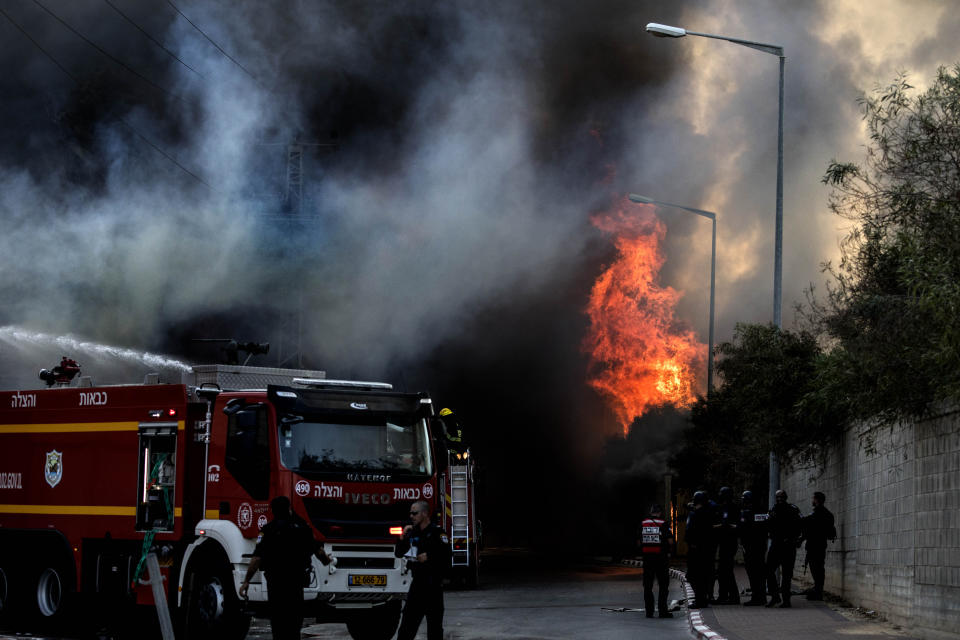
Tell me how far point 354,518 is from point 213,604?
5.60ft

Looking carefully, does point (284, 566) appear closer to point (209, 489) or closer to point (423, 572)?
point (423, 572)

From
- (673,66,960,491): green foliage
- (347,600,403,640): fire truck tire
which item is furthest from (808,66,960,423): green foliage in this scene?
(347,600,403,640): fire truck tire

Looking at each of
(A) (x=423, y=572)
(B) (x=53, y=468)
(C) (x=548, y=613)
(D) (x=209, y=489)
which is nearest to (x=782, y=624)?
(C) (x=548, y=613)

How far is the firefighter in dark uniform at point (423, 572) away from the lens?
10078 mm

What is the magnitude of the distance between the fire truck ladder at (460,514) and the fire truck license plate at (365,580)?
10134 millimetres

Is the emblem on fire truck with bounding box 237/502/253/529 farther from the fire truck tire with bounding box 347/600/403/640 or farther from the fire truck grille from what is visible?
the fire truck tire with bounding box 347/600/403/640

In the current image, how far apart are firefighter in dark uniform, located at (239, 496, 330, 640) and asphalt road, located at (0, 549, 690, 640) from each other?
13.9 ft

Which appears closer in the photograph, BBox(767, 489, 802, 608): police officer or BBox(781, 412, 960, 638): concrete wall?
BBox(781, 412, 960, 638): concrete wall

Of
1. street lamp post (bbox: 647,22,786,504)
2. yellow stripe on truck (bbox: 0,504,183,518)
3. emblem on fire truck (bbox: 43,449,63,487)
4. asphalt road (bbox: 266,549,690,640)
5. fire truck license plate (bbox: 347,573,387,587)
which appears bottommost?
asphalt road (bbox: 266,549,690,640)

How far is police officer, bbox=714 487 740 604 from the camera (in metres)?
17.7

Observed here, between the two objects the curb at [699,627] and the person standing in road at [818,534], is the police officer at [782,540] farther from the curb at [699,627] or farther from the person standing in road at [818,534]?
the curb at [699,627]

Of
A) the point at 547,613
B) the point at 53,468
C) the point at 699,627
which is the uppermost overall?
the point at 53,468

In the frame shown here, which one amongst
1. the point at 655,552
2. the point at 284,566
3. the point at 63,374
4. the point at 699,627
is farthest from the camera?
the point at 655,552

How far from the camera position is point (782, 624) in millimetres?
14773
